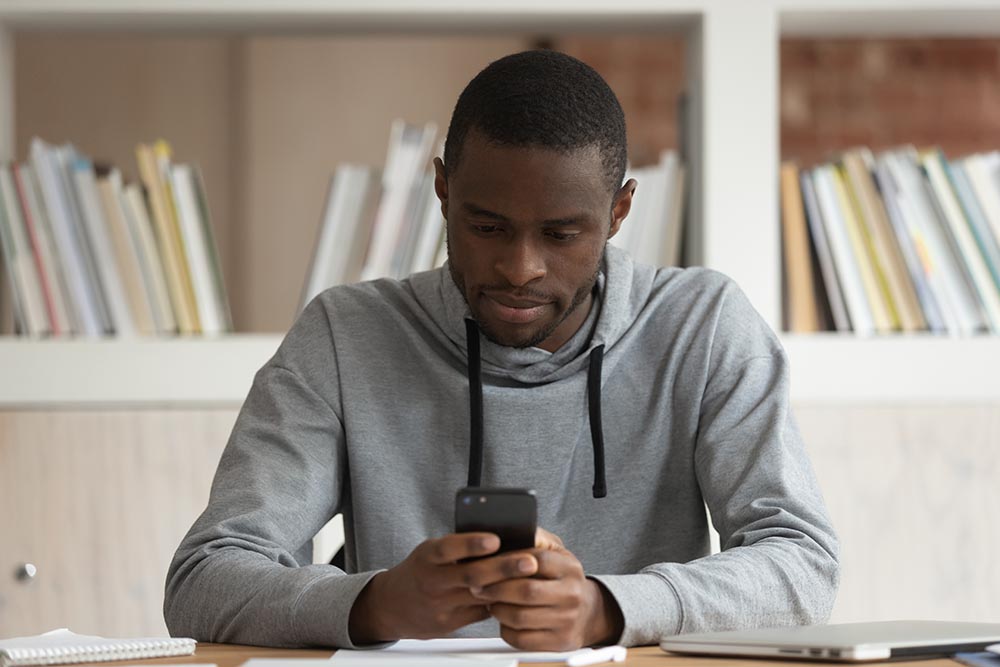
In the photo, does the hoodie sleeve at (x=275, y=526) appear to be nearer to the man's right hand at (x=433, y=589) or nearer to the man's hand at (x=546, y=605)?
the man's right hand at (x=433, y=589)

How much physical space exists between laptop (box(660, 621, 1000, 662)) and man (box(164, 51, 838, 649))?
0.26ft

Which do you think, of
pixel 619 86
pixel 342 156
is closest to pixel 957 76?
pixel 619 86

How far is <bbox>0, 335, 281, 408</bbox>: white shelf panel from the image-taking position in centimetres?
215

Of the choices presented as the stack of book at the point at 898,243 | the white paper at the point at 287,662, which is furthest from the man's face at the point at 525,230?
the stack of book at the point at 898,243

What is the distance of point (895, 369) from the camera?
85.0 inches

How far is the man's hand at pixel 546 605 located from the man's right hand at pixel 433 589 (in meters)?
0.01

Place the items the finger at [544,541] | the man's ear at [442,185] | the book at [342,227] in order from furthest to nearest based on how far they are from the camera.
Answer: the book at [342,227] < the man's ear at [442,185] < the finger at [544,541]

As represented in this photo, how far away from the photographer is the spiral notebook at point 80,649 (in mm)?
1055

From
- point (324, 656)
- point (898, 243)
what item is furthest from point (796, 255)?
point (324, 656)

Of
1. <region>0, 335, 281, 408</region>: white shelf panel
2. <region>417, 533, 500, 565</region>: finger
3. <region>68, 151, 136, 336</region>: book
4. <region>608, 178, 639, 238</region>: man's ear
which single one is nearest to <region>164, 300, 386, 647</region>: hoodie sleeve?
<region>417, 533, 500, 565</region>: finger

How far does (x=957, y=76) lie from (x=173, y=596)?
3336 mm

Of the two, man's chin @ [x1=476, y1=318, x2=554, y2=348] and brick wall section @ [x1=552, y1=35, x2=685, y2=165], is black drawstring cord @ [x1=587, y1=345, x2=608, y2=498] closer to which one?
man's chin @ [x1=476, y1=318, x2=554, y2=348]

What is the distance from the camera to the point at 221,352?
7.11 ft

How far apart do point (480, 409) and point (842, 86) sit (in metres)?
2.87
